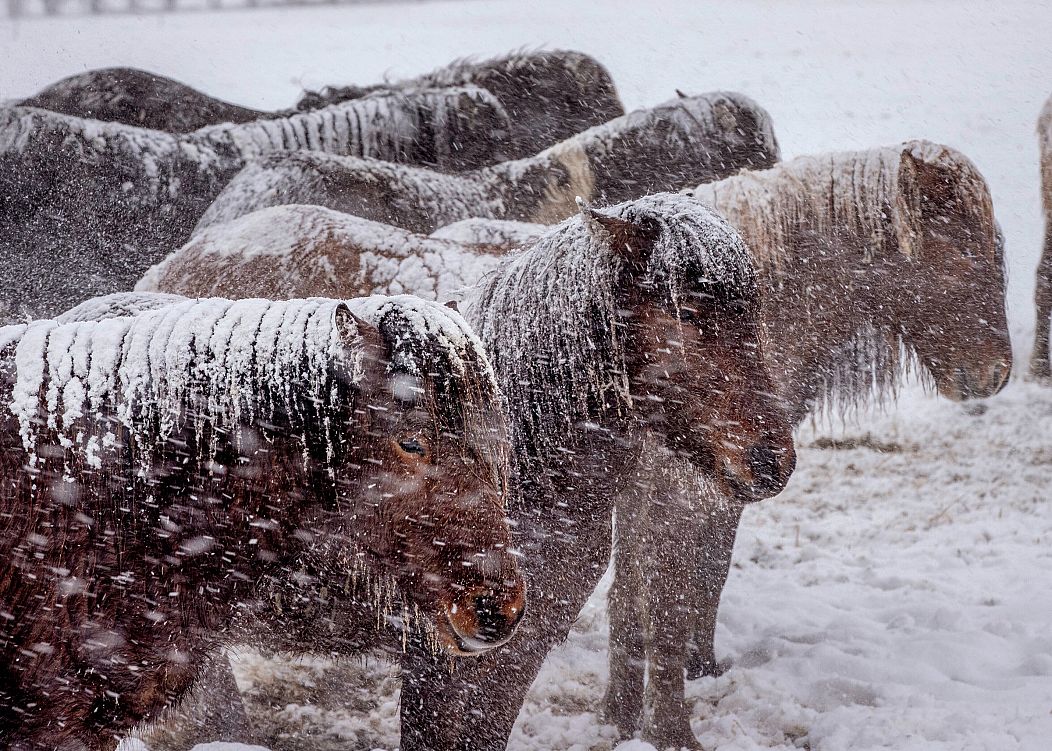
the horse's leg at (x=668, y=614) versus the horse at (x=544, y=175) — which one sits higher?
the horse at (x=544, y=175)

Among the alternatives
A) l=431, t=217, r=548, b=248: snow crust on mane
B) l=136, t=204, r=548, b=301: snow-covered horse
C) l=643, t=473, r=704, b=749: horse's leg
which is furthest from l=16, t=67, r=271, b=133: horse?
l=643, t=473, r=704, b=749: horse's leg

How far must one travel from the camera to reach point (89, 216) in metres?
5.78

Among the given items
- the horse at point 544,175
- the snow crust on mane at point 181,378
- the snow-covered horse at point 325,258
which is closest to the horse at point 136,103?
the horse at point 544,175

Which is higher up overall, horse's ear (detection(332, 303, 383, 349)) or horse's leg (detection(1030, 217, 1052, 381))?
horse's ear (detection(332, 303, 383, 349))

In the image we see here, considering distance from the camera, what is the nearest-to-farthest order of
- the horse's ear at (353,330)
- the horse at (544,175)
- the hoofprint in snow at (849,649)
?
the horse's ear at (353,330), the hoofprint in snow at (849,649), the horse at (544,175)

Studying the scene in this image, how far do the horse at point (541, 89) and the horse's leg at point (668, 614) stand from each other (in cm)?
534

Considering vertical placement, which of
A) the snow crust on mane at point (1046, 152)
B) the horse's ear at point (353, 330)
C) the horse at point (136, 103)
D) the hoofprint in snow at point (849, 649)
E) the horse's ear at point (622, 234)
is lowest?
the hoofprint in snow at point (849, 649)

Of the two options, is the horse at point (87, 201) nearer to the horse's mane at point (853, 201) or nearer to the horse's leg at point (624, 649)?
the horse's mane at point (853, 201)

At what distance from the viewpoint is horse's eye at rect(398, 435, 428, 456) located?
175 centimetres

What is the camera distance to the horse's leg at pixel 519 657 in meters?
2.23

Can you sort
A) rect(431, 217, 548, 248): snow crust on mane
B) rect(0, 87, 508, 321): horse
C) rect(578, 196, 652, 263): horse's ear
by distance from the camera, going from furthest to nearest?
rect(0, 87, 508, 321): horse → rect(431, 217, 548, 248): snow crust on mane → rect(578, 196, 652, 263): horse's ear

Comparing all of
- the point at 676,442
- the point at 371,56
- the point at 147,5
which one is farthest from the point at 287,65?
the point at 676,442

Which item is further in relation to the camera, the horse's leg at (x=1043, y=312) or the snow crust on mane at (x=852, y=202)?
the horse's leg at (x=1043, y=312)

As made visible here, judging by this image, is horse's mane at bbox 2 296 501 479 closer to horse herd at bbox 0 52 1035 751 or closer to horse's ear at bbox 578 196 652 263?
horse herd at bbox 0 52 1035 751
